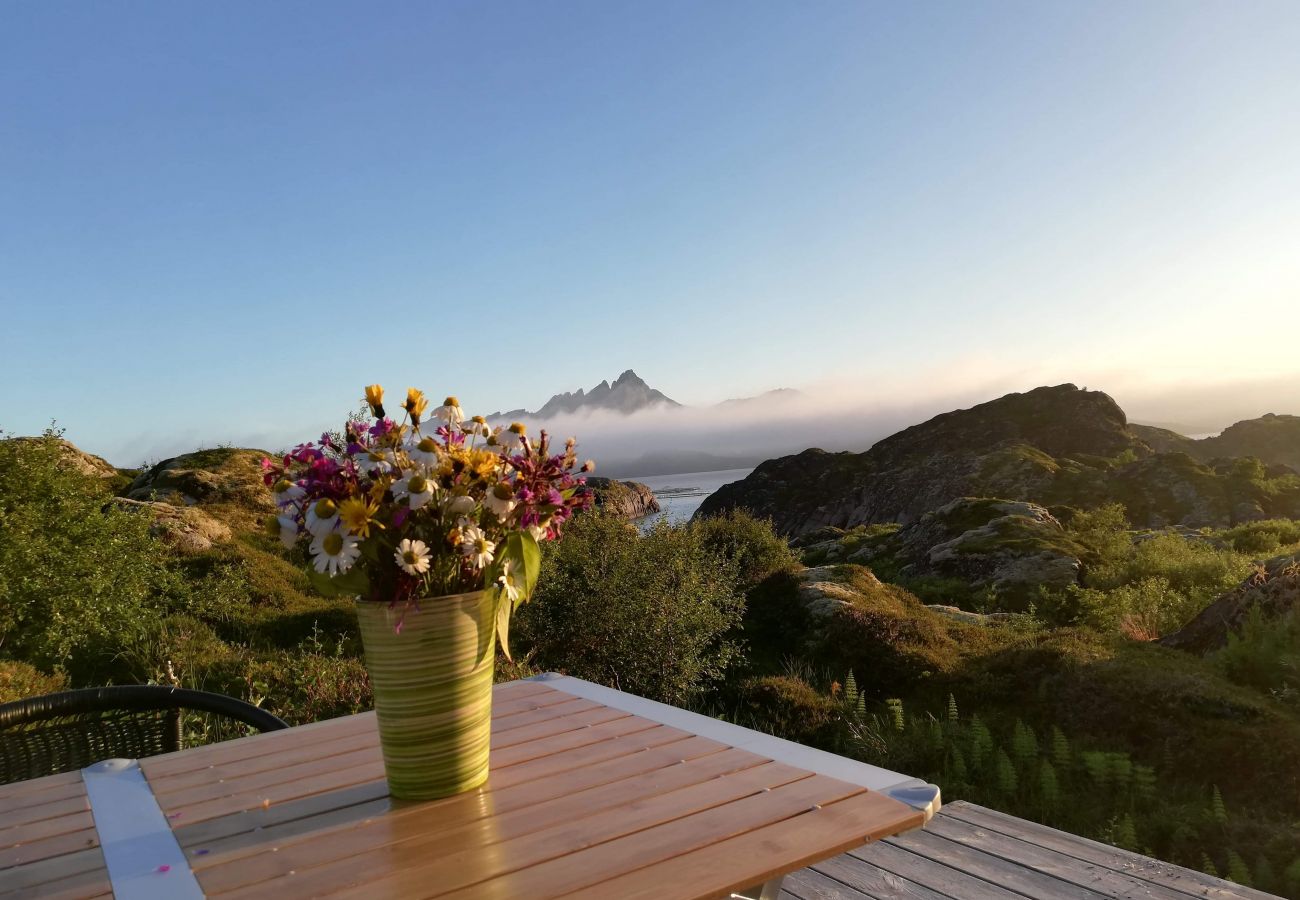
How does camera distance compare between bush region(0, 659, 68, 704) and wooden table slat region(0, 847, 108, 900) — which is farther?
bush region(0, 659, 68, 704)

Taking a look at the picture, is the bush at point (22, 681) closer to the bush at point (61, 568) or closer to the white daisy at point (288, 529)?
the bush at point (61, 568)

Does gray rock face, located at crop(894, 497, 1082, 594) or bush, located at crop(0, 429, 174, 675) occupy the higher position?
bush, located at crop(0, 429, 174, 675)

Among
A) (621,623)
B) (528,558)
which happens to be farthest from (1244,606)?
(528,558)

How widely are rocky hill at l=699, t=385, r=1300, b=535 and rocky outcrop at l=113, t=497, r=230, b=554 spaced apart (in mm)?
20342

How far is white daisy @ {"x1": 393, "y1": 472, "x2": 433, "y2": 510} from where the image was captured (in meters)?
1.91

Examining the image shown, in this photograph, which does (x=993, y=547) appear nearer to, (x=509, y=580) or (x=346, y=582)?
(x=509, y=580)

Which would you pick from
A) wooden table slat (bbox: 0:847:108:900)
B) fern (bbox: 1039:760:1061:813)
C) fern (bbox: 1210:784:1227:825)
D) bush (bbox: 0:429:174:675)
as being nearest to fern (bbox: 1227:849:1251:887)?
fern (bbox: 1210:784:1227:825)

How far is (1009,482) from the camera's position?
36.5 m

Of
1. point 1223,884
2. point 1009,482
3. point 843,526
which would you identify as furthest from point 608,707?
point 843,526

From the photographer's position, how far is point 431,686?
2.06 meters

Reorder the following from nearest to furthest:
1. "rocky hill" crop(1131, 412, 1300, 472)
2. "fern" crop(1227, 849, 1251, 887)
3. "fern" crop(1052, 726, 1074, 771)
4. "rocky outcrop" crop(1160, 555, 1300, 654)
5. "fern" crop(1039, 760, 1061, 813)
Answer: "fern" crop(1227, 849, 1251, 887) < "fern" crop(1039, 760, 1061, 813) < "fern" crop(1052, 726, 1074, 771) < "rocky outcrop" crop(1160, 555, 1300, 654) < "rocky hill" crop(1131, 412, 1300, 472)

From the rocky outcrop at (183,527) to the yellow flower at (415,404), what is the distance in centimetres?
1056

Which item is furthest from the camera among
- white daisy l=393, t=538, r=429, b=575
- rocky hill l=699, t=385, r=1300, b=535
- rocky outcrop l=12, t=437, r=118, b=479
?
rocky hill l=699, t=385, r=1300, b=535

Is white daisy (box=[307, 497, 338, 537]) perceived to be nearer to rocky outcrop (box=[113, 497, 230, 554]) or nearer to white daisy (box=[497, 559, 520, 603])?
white daisy (box=[497, 559, 520, 603])
